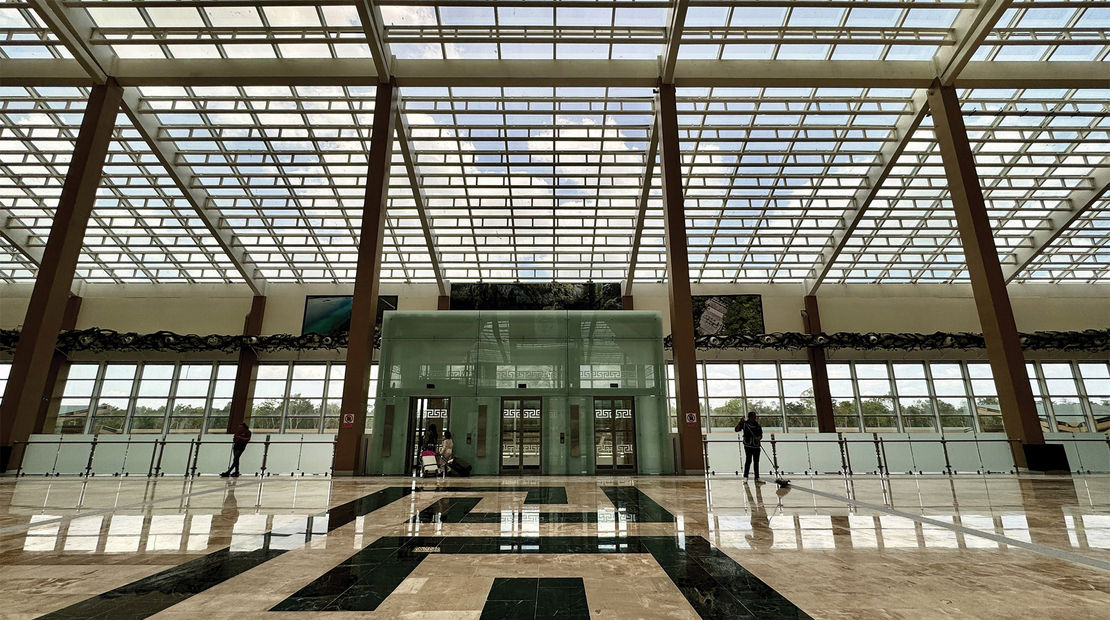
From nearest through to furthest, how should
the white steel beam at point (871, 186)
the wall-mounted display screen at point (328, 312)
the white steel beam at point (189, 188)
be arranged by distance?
the white steel beam at point (189, 188) → the white steel beam at point (871, 186) → the wall-mounted display screen at point (328, 312)

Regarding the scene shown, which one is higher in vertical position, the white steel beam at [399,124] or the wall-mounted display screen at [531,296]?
the white steel beam at [399,124]

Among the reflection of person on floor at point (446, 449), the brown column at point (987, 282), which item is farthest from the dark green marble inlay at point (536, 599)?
the brown column at point (987, 282)

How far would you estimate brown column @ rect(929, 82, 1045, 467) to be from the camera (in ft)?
47.2

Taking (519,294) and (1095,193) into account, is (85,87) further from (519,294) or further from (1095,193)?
(1095,193)

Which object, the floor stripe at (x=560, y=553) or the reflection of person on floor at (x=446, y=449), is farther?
the reflection of person on floor at (x=446, y=449)

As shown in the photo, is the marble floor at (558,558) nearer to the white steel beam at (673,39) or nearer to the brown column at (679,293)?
the brown column at (679,293)

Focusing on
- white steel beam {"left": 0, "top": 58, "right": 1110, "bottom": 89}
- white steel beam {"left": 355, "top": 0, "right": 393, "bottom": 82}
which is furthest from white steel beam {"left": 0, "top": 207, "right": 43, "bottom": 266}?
white steel beam {"left": 355, "top": 0, "right": 393, "bottom": 82}

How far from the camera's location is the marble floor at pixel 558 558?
119 inches

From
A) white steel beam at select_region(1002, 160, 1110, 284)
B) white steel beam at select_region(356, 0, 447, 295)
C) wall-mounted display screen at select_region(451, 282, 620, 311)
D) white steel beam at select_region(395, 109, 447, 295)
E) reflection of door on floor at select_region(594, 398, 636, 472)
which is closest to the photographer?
white steel beam at select_region(356, 0, 447, 295)

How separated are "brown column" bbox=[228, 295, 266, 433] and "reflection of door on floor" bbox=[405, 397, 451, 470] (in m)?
13.7

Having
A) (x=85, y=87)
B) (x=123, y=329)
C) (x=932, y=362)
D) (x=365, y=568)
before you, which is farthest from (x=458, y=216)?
(x=932, y=362)

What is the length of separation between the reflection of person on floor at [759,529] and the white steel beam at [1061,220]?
19790 mm

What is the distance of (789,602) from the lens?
307 cm

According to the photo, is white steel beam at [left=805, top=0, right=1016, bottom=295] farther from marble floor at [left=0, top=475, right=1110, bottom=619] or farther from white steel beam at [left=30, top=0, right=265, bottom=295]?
white steel beam at [left=30, top=0, right=265, bottom=295]
